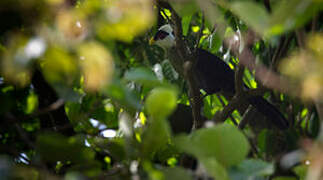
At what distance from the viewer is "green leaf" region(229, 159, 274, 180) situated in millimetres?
1328

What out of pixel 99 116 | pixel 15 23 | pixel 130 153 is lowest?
pixel 99 116

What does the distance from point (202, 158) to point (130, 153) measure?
0.23 metres

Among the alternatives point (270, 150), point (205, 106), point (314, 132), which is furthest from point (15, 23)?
point (205, 106)

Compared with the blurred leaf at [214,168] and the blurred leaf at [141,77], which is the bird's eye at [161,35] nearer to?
the blurred leaf at [141,77]

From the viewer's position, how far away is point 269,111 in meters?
3.05

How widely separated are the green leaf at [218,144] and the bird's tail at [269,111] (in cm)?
125

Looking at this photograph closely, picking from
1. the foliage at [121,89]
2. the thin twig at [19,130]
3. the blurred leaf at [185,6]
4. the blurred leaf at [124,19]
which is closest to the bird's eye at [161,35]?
the foliage at [121,89]

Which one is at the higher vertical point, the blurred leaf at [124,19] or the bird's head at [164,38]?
the blurred leaf at [124,19]

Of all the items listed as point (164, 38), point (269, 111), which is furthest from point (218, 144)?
point (164, 38)

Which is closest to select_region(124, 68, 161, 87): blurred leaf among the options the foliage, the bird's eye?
the foliage

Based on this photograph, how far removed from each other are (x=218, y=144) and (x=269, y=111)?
1793 millimetres

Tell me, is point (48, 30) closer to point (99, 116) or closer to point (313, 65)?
point (313, 65)

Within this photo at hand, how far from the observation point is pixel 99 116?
2.08 metres

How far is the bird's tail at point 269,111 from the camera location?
270cm
